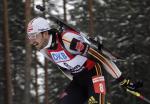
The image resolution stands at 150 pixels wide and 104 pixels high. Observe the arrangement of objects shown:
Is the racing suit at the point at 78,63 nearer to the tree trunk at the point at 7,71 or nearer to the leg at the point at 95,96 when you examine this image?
the leg at the point at 95,96

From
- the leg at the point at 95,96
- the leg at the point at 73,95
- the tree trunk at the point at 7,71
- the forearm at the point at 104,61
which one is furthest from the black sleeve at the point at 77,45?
the tree trunk at the point at 7,71

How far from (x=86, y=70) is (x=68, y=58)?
0.97 feet

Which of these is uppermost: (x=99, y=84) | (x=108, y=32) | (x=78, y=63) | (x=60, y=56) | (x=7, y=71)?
(x=60, y=56)

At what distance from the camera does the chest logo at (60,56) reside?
5500 millimetres

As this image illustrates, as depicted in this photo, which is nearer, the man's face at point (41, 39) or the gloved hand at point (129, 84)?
the man's face at point (41, 39)

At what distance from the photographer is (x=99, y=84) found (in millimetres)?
5445

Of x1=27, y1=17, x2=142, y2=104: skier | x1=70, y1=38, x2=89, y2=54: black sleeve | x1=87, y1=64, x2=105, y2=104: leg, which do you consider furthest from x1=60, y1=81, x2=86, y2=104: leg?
x1=70, y1=38, x2=89, y2=54: black sleeve

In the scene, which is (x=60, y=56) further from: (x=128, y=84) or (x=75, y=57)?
(x=128, y=84)

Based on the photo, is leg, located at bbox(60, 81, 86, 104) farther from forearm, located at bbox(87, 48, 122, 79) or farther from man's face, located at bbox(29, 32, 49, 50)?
man's face, located at bbox(29, 32, 49, 50)

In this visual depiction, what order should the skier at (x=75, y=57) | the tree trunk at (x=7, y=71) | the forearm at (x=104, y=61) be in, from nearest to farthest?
the skier at (x=75, y=57) < the forearm at (x=104, y=61) < the tree trunk at (x=7, y=71)

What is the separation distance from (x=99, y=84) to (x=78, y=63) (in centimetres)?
40

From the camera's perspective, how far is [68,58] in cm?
557

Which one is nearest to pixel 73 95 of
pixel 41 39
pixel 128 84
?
Answer: pixel 128 84

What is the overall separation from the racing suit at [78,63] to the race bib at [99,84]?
20mm
